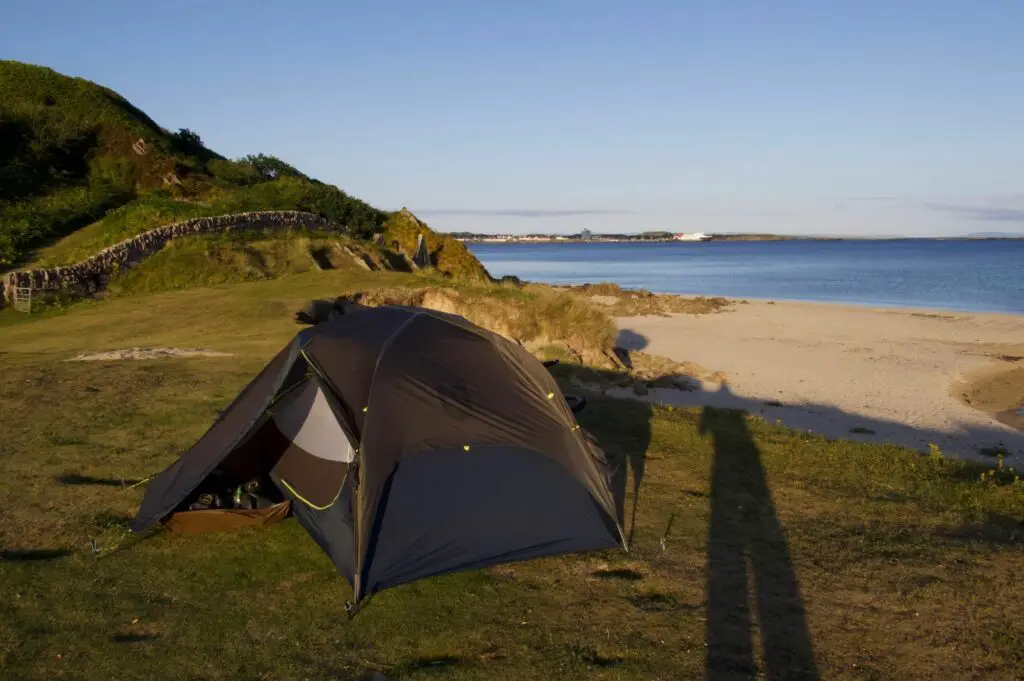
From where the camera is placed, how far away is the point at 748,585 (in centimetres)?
653

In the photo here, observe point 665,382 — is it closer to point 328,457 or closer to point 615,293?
point 328,457

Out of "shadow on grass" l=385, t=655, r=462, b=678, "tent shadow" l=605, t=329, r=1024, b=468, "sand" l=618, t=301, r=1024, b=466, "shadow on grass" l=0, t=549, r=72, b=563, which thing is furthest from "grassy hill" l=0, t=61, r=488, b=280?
"shadow on grass" l=385, t=655, r=462, b=678

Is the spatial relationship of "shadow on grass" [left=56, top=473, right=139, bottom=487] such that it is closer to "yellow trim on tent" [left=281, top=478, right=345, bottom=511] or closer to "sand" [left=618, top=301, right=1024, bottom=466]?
"yellow trim on tent" [left=281, top=478, right=345, bottom=511]

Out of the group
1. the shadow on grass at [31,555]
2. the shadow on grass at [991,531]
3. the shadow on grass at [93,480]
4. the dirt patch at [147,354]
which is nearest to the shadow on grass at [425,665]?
the shadow on grass at [31,555]

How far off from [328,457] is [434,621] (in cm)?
238

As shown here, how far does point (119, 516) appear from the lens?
7676mm

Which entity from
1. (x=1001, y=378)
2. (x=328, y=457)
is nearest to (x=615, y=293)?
(x=1001, y=378)

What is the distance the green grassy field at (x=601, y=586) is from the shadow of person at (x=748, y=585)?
23 mm

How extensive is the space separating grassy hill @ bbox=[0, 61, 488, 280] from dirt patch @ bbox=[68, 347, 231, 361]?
9748mm

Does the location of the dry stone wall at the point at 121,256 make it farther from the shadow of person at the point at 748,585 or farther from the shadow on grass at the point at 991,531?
the shadow on grass at the point at 991,531

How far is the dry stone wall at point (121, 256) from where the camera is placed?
21.6 meters

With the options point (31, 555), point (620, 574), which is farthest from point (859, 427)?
point (31, 555)

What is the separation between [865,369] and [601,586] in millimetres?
19310

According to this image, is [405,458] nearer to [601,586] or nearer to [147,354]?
[601,586]
